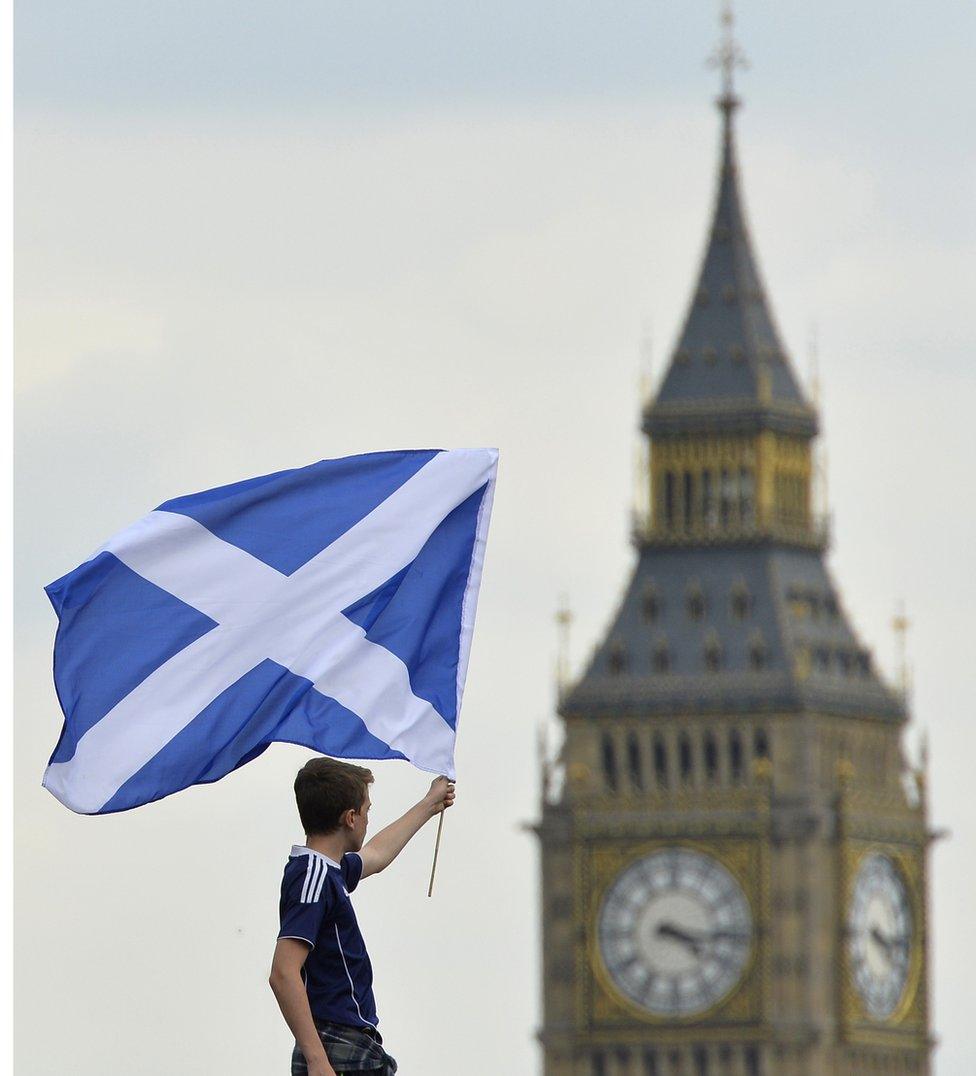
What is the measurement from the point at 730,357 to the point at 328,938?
383 feet

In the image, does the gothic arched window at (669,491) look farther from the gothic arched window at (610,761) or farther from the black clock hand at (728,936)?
the black clock hand at (728,936)

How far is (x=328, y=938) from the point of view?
91.7ft

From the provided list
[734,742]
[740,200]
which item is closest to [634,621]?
[734,742]

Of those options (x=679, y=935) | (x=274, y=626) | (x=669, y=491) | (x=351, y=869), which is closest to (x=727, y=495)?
(x=669, y=491)

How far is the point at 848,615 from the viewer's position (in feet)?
470

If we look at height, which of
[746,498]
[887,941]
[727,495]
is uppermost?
[727,495]

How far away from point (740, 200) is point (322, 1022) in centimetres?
12215

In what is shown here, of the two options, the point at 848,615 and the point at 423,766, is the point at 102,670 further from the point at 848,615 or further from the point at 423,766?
the point at 848,615

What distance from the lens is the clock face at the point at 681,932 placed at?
453 feet

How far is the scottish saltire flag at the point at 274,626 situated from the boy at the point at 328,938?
1900mm

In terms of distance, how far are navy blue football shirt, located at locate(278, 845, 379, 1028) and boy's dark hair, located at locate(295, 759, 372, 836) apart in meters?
0.14

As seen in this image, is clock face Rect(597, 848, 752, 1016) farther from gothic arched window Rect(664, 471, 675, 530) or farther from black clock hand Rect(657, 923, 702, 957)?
gothic arched window Rect(664, 471, 675, 530)

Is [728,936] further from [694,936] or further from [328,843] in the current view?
[328,843]

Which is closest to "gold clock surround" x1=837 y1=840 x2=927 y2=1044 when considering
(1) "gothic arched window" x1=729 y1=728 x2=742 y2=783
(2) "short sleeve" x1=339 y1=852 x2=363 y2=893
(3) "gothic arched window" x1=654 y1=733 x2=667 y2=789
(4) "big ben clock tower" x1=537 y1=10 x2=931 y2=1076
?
(4) "big ben clock tower" x1=537 y1=10 x2=931 y2=1076
